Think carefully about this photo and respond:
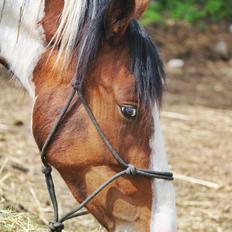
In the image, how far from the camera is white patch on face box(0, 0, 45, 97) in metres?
2.51

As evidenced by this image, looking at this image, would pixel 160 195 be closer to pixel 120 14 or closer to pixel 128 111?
pixel 128 111

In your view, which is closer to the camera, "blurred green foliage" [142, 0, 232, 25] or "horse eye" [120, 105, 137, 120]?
"horse eye" [120, 105, 137, 120]

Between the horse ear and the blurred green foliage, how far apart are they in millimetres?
8337

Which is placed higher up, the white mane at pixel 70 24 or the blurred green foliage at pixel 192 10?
the white mane at pixel 70 24

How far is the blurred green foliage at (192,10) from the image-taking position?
426 inches

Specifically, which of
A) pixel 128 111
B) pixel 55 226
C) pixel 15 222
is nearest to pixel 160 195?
pixel 128 111

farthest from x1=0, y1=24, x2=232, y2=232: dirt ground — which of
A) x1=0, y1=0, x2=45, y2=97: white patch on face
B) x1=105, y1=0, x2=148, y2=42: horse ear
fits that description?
x1=105, y1=0, x2=148, y2=42: horse ear

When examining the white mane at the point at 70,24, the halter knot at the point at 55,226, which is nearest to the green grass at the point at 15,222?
the halter knot at the point at 55,226

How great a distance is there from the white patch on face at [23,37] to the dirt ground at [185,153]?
154mm

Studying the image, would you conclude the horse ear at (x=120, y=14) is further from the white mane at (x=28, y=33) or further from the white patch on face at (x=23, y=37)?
the white patch on face at (x=23, y=37)

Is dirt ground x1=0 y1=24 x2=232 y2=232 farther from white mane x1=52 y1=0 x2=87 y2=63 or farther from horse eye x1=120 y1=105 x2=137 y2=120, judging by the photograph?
horse eye x1=120 y1=105 x2=137 y2=120

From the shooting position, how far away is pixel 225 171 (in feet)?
16.8

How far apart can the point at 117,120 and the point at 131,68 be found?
0.20m

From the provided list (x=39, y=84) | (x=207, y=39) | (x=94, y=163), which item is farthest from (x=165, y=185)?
(x=207, y=39)
